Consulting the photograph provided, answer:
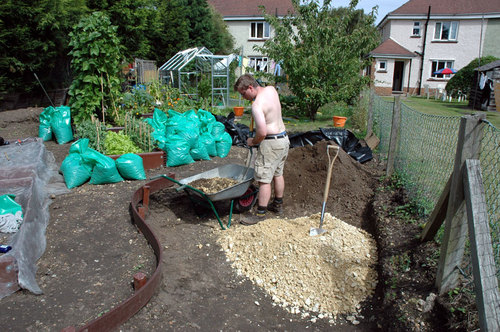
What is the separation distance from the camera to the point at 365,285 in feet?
10.5

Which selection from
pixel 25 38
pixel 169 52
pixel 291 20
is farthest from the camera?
pixel 169 52

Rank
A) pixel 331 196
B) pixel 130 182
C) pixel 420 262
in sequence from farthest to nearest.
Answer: pixel 130 182
pixel 331 196
pixel 420 262

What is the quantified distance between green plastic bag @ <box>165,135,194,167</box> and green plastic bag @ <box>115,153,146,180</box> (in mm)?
754

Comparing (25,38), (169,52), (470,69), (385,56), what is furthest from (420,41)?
(25,38)

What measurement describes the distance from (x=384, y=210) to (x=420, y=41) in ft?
95.0

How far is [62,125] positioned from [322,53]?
25.6 ft

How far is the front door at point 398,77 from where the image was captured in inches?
1162

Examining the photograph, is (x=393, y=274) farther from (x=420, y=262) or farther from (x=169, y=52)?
(x=169, y=52)

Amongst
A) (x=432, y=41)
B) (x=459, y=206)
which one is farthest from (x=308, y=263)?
(x=432, y=41)

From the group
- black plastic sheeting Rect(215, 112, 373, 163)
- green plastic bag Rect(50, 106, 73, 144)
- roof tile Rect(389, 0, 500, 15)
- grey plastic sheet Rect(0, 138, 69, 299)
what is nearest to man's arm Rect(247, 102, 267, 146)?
grey plastic sheet Rect(0, 138, 69, 299)

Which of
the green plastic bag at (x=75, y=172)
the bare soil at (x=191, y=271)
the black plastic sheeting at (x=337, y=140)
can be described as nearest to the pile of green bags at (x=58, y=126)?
the green plastic bag at (x=75, y=172)

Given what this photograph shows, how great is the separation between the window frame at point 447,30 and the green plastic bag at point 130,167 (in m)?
29.2

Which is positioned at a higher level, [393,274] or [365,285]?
[393,274]

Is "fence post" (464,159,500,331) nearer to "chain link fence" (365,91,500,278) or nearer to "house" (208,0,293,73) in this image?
"chain link fence" (365,91,500,278)
